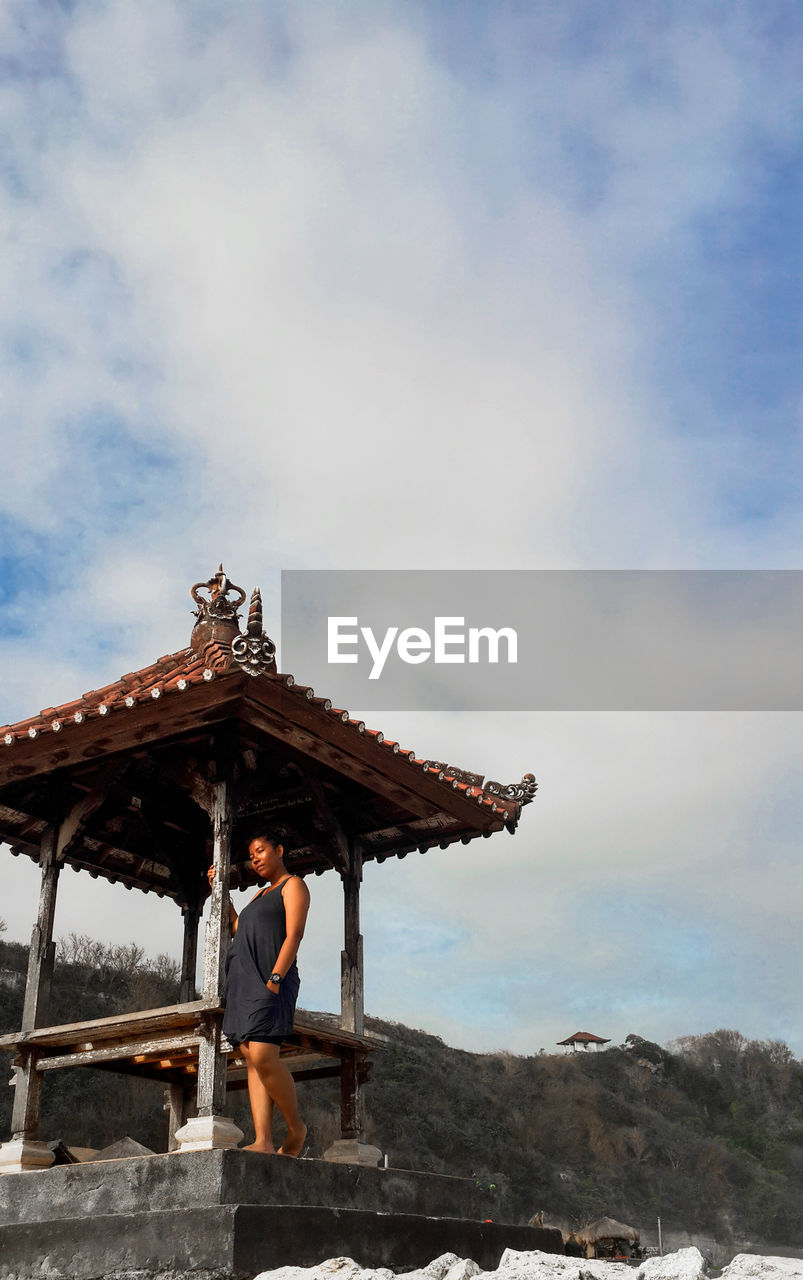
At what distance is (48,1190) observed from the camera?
711 centimetres

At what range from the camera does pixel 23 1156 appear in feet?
25.5

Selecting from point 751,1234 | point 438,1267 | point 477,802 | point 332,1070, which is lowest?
point 751,1234

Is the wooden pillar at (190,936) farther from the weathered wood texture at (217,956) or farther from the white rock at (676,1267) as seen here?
the white rock at (676,1267)

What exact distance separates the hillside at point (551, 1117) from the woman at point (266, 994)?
21660 millimetres

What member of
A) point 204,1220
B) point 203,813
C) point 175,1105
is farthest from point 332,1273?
point 203,813

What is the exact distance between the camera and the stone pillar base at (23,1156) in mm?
7734

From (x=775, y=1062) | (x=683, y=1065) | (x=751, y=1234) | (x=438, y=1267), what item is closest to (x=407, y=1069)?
(x=751, y=1234)

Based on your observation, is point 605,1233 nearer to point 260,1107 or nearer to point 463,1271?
point 260,1107

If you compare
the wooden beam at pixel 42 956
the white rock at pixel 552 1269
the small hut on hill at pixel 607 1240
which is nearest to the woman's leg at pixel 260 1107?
the wooden beam at pixel 42 956

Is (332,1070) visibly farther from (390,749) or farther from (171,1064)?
(390,749)

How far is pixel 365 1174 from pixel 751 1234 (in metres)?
43.5

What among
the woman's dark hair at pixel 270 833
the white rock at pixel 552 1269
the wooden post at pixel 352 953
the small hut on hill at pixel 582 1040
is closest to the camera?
the white rock at pixel 552 1269

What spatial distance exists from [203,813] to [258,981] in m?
3.22

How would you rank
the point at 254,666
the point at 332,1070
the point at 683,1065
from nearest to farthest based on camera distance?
the point at 254,666, the point at 332,1070, the point at 683,1065
